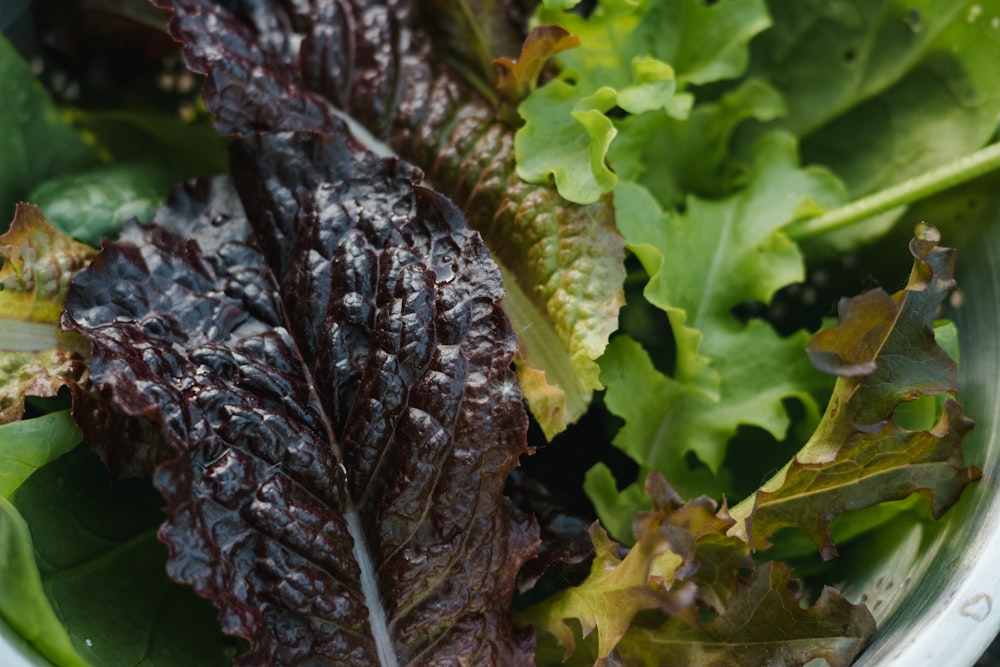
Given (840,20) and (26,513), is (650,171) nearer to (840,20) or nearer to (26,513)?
(840,20)

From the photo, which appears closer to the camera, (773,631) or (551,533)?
(773,631)

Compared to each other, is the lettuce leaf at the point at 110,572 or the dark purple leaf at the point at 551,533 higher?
the dark purple leaf at the point at 551,533

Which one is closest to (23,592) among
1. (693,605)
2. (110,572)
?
(110,572)

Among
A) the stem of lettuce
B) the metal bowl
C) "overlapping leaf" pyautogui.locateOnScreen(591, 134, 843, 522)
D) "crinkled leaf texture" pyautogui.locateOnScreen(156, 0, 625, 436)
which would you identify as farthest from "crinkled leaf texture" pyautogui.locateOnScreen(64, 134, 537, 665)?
the stem of lettuce

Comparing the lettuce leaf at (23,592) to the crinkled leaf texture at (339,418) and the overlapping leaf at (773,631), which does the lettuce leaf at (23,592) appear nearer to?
the crinkled leaf texture at (339,418)

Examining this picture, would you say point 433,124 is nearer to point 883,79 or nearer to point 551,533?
point 551,533

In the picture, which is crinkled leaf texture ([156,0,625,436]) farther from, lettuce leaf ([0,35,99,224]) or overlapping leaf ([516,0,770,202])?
lettuce leaf ([0,35,99,224])

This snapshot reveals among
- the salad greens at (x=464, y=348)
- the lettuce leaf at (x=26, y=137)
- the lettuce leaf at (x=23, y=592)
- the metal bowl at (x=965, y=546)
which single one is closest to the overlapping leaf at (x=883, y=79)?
the salad greens at (x=464, y=348)

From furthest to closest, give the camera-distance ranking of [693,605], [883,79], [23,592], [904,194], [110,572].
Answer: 1. [883,79]
2. [904,194]
3. [110,572]
4. [693,605]
5. [23,592]
